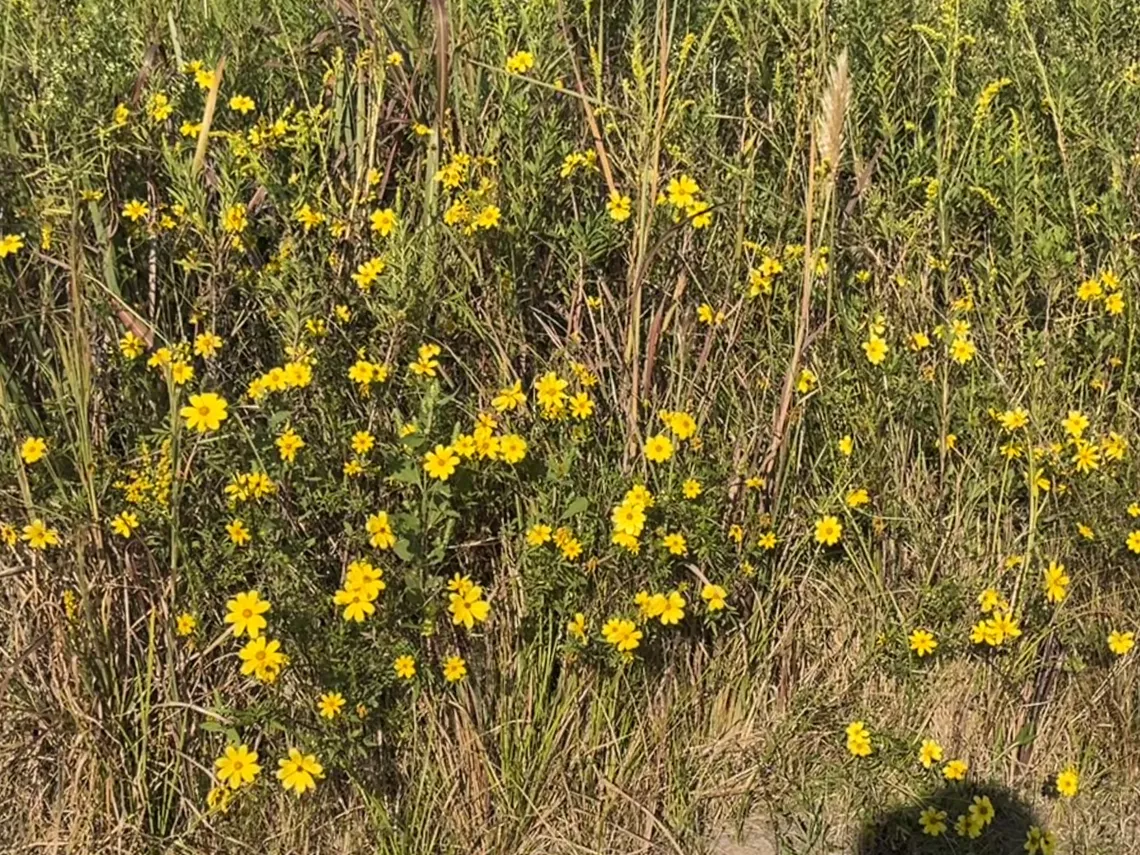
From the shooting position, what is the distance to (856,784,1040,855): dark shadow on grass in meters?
2.36

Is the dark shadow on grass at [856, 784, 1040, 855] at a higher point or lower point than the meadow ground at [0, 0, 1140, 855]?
lower

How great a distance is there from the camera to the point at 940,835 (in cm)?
236

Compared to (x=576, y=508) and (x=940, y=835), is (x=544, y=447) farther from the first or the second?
(x=940, y=835)

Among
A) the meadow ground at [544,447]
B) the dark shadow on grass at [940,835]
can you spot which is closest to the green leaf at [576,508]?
the meadow ground at [544,447]

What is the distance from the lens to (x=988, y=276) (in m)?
2.74

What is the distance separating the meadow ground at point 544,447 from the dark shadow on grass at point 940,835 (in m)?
0.01

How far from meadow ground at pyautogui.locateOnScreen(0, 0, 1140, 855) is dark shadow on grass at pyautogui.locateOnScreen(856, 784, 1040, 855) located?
0.01m

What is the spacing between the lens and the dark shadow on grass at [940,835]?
236cm

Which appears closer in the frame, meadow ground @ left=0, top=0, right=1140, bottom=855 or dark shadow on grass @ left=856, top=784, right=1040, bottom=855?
Result: meadow ground @ left=0, top=0, right=1140, bottom=855

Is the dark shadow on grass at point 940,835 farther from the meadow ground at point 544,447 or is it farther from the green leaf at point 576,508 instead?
the green leaf at point 576,508

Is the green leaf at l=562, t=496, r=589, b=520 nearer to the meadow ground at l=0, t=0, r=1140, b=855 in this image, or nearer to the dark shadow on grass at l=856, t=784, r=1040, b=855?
the meadow ground at l=0, t=0, r=1140, b=855

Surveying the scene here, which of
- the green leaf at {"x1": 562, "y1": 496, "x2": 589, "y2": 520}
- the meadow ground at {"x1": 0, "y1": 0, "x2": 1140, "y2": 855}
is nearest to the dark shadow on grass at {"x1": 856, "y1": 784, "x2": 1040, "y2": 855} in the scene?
the meadow ground at {"x1": 0, "y1": 0, "x2": 1140, "y2": 855}

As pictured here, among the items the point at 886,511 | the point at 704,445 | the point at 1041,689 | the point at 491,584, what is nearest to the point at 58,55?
the point at 491,584

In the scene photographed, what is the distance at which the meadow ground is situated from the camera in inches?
87.3
